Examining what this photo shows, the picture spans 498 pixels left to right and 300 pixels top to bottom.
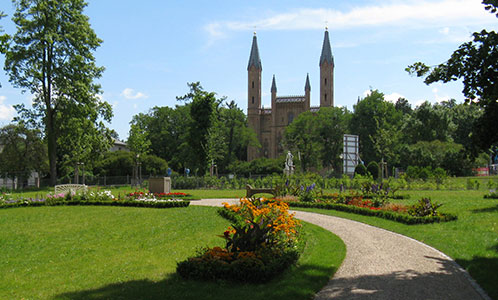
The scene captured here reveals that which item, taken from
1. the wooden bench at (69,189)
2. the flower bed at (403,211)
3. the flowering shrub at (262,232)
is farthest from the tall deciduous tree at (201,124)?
the flowering shrub at (262,232)

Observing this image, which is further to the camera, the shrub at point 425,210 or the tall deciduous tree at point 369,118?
the tall deciduous tree at point 369,118

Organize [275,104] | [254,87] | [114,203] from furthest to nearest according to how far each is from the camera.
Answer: [254,87], [275,104], [114,203]

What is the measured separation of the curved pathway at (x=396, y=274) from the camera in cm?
603

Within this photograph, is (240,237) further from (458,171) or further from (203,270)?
(458,171)

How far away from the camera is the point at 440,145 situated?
4516 centimetres

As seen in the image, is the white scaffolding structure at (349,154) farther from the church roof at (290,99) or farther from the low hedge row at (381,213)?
the church roof at (290,99)

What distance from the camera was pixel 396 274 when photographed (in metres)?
7.04

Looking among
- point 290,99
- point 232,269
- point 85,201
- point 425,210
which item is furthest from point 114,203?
point 290,99

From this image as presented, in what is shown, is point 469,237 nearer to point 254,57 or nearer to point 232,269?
point 232,269

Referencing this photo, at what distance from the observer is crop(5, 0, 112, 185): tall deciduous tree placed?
94.8ft

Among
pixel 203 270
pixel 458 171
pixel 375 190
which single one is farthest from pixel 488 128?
pixel 458 171

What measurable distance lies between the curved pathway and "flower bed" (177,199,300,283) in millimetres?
863

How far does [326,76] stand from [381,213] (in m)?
69.9

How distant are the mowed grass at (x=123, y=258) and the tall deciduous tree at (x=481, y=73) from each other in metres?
3.30
